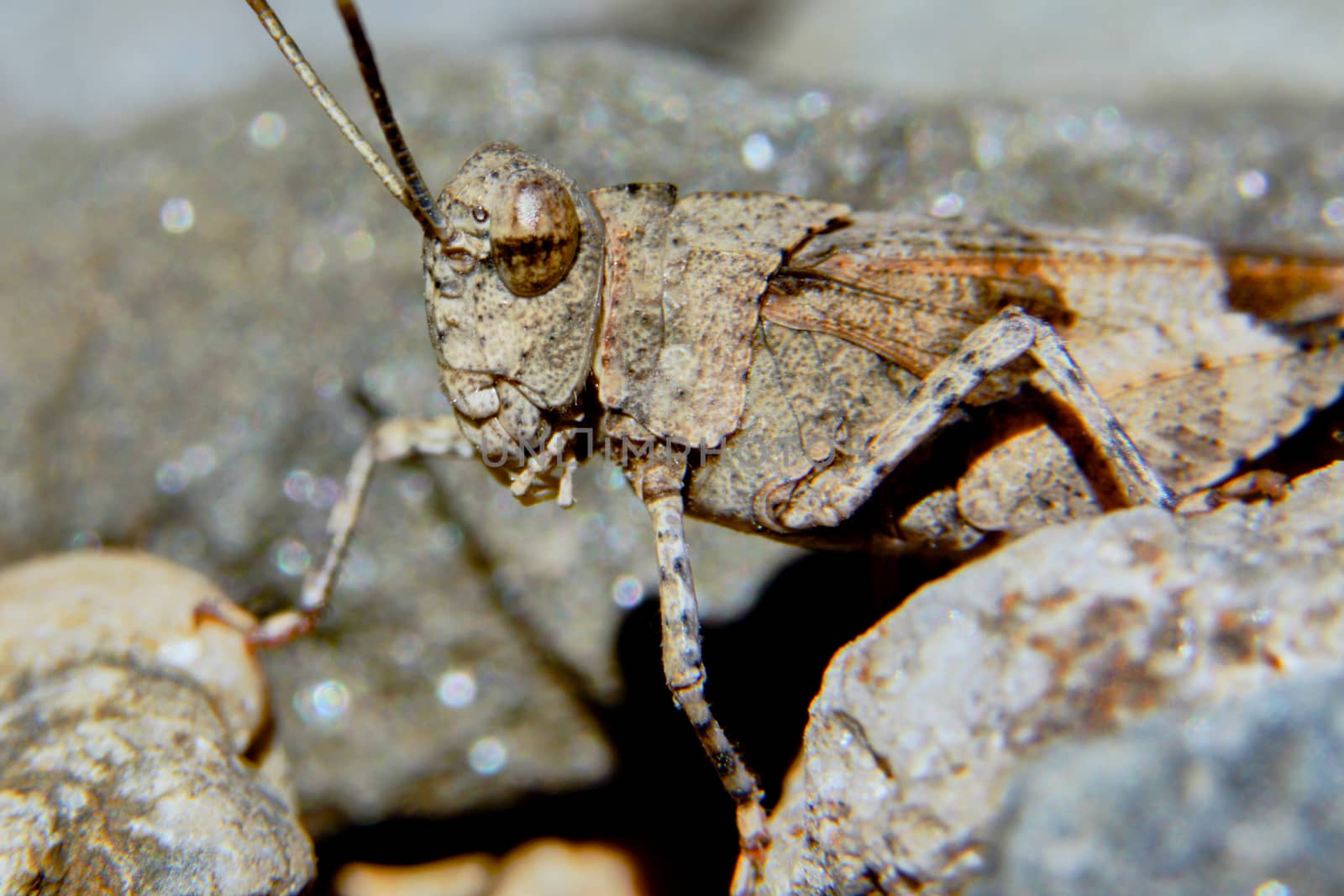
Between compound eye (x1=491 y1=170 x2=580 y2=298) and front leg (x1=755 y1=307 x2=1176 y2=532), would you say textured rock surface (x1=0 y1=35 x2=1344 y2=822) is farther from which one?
compound eye (x1=491 y1=170 x2=580 y2=298)

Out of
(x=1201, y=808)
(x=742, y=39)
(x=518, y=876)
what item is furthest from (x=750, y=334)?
(x=742, y=39)

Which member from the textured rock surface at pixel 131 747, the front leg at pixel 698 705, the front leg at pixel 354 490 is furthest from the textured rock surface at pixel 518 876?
the front leg at pixel 698 705

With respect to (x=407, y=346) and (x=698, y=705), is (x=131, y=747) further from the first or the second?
(x=407, y=346)

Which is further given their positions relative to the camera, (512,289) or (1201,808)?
(512,289)

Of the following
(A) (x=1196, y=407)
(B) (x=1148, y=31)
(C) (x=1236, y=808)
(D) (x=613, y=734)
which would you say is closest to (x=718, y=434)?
(A) (x=1196, y=407)

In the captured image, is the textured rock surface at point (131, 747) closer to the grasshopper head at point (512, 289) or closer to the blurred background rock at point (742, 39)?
the grasshopper head at point (512, 289)

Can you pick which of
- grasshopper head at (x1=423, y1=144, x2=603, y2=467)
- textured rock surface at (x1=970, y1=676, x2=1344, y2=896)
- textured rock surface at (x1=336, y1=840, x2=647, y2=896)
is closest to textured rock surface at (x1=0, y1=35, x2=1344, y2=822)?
textured rock surface at (x1=336, y1=840, x2=647, y2=896)
